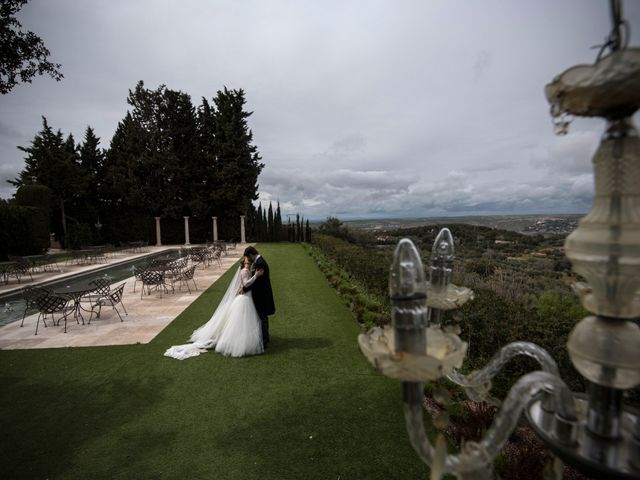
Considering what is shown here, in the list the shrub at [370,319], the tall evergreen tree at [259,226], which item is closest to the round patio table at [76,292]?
the shrub at [370,319]

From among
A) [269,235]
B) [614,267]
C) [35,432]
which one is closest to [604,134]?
[614,267]

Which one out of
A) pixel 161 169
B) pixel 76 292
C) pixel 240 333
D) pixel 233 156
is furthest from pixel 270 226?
pixel 240 333

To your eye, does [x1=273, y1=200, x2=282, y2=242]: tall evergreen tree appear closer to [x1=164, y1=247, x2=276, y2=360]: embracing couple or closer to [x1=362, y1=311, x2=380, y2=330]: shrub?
[x1=362, y1=311, x2=380, y2=330]: shrub

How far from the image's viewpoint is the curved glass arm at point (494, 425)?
37.6 inches

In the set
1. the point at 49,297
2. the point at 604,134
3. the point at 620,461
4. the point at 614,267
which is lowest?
the point at 49,297

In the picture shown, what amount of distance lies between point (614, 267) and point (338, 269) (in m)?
13.9

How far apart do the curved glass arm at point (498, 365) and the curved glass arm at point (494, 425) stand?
108mm

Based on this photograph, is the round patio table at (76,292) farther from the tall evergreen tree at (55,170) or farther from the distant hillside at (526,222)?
the tall evergreen tree at (55,170)

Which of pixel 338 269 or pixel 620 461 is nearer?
pixel 620 461

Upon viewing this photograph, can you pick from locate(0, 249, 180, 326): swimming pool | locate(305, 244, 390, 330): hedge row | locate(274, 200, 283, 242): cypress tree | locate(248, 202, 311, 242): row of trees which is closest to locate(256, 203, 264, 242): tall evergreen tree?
locate(248, 202, 311, 242): row of trees

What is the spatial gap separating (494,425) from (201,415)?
15.3ft

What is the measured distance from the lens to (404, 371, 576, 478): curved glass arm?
956 millimetres

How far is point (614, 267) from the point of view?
0.79 metres

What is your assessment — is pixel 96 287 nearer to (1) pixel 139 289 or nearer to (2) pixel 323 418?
(1) pixel 139 289
